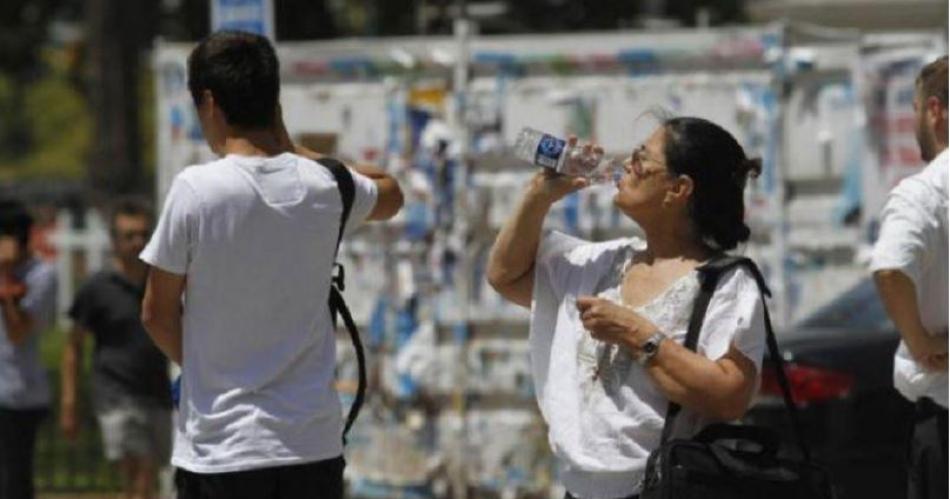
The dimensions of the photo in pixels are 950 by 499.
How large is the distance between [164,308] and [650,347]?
A: 1225 mm

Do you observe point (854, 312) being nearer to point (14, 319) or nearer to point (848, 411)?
point (848, 411)

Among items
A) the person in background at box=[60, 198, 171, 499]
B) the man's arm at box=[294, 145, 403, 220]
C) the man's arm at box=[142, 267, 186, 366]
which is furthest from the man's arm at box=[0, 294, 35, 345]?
the man's arm at box=[142, 267, 186, 366]

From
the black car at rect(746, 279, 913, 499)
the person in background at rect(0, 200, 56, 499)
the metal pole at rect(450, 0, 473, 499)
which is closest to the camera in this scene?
the black car at rect(746, 279, 913, 499)

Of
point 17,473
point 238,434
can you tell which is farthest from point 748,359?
point 17,473

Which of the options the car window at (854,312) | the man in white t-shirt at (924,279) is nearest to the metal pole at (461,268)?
the car window at (854,312)

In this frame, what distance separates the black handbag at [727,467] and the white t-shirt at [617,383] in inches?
1.7

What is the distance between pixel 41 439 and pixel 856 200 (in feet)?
22.5

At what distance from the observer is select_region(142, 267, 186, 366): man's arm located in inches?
216

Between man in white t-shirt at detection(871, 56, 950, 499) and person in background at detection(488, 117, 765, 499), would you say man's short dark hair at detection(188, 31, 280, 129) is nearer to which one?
person in background at detection(488, 117, 765, 499)

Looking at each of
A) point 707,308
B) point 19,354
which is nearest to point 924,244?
point 707,308

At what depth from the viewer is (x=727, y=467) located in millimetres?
4984

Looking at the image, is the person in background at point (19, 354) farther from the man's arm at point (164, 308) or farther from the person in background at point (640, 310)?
the person in background at point (640, 310)

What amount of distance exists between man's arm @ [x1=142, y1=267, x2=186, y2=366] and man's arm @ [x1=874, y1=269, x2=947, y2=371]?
5.98ft

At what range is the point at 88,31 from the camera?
26.9m
